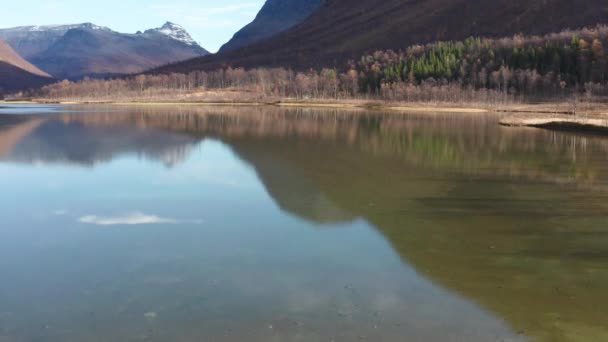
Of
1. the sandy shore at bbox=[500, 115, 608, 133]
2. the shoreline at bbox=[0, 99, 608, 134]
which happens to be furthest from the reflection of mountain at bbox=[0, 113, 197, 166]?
the shoreline at bbox=[0, 99, 608, 134]

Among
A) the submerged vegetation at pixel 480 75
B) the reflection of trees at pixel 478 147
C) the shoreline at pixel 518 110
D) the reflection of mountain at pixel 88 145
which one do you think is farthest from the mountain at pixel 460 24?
the reflection of mountain at pixel 88 145

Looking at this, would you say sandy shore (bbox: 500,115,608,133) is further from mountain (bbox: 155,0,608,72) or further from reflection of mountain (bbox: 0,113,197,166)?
mountain (bbox: 155,0,608,72)

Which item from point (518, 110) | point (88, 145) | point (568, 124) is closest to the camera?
point (88, 145)

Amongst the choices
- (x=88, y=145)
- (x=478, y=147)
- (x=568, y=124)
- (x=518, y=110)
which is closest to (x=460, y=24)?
(x=518, y=110)

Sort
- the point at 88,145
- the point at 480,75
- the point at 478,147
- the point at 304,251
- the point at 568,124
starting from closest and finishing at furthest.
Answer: the point at 304,251, the point at 478,147, the point at 88,145, the point at 568,124, the point at 480,75

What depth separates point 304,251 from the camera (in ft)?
40.0

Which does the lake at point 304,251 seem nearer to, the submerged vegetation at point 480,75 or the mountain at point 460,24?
the submerged vegetation at point 480,75

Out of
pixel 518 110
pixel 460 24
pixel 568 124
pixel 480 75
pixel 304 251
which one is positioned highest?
pixel 460 24

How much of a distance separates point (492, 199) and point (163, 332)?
12.1 metres

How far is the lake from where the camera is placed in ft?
27.6

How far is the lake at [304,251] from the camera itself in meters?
8.41

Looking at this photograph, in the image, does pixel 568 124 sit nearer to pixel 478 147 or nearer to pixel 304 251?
pixel 478 147

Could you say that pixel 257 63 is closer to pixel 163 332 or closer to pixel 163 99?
pixel 163 99

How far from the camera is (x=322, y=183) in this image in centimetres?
2041
